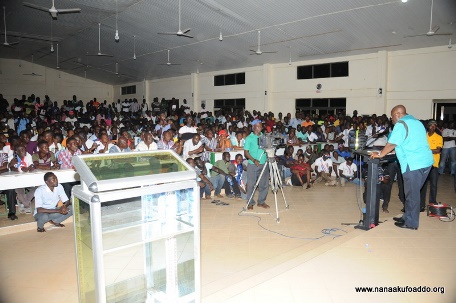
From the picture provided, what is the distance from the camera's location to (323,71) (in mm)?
14633

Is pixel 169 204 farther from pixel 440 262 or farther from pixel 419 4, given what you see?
pixel 419 4

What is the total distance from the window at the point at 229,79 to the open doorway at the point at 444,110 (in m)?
8.81

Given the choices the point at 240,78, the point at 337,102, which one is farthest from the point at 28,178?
the point at 240,78

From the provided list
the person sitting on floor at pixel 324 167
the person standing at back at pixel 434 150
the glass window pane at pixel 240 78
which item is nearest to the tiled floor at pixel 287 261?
the person standing at back at pixel 434 150

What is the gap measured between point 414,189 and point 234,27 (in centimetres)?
931

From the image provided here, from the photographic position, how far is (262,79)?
1644 cm

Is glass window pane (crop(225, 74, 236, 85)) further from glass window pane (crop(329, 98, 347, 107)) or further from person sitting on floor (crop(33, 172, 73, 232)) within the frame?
person sitting on floor (crop(33, 172, 73, 232))

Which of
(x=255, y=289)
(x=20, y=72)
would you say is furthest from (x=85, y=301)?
(x=20, y=72)

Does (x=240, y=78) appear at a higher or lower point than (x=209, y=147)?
higher

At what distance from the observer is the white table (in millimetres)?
5035

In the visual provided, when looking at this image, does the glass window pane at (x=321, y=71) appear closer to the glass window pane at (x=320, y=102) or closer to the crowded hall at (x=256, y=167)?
the crowded hall at (x=256, y=167)

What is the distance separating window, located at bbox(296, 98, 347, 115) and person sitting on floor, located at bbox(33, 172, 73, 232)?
11973mm

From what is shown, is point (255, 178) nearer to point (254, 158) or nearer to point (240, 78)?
point (254, 158)

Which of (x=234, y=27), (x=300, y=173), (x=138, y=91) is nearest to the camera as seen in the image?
(x=300, y=173)
